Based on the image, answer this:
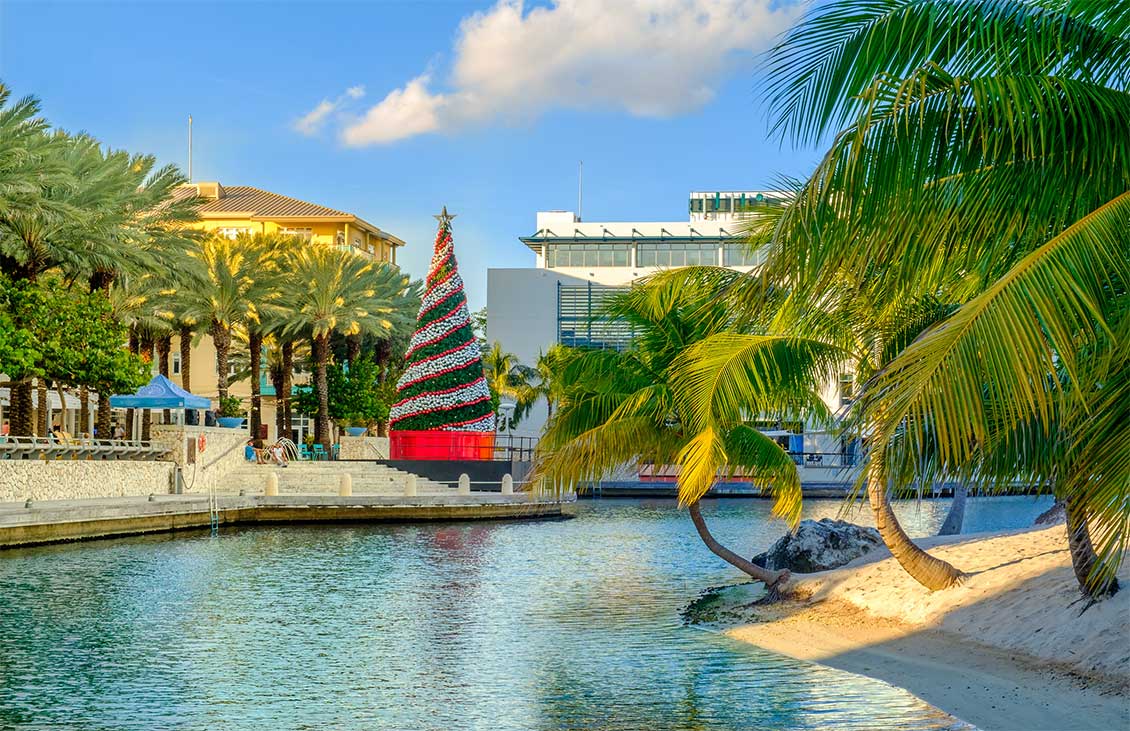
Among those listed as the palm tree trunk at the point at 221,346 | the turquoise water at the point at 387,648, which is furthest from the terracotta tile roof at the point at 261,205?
the turquoise water at the point at 387,648

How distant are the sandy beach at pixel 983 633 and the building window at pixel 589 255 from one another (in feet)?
252

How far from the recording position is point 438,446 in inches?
2019

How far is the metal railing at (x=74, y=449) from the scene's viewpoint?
111 feet

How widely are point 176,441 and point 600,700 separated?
107 feet

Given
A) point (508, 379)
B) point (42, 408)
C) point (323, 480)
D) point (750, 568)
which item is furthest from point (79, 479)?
point (508, 379)

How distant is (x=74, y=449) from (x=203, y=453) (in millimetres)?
7591

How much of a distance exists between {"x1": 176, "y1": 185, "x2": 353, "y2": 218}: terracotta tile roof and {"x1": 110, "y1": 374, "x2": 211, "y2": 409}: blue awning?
47.7 meters

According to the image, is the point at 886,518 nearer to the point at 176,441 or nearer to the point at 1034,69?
the point at 1034,69

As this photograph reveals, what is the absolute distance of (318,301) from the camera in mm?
56562

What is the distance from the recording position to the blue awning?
135 feet

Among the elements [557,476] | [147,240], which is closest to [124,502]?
[147,240]

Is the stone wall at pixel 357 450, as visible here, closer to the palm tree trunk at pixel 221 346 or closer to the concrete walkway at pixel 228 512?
the palm tree trunk at pixel 221 346

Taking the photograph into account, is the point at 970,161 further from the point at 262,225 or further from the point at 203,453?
the point at 262,225

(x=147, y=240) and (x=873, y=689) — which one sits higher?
(x=147, y=240)
